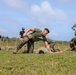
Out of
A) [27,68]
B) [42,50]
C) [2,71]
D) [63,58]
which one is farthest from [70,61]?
[42,50]

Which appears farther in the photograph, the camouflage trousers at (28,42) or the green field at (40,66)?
the camouflage trousers at (28,42)

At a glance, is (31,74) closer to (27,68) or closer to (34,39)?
(27,68)

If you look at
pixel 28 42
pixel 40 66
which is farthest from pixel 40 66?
pixel 28 42

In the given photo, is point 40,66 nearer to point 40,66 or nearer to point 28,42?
point 40,66

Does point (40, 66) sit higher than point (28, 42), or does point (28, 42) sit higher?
point (28, 42)

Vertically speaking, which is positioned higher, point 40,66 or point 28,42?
point 28,42

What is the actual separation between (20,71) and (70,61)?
201 centimetres

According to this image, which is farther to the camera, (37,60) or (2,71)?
(37,60)

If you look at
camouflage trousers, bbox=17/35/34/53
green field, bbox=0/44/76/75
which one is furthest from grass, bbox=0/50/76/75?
camouflage trousers, bbox=17/35/34/53

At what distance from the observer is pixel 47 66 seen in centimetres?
999

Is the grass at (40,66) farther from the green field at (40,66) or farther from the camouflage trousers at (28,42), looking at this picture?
the camouflage trousers at (28,42)

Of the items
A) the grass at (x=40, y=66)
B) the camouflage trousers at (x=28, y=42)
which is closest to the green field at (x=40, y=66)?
the grass at (x=40, y=66)

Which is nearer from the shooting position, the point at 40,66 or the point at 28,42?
the point at 40,66

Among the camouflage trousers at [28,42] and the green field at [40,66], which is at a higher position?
the camouflage trousers at [28,42]
